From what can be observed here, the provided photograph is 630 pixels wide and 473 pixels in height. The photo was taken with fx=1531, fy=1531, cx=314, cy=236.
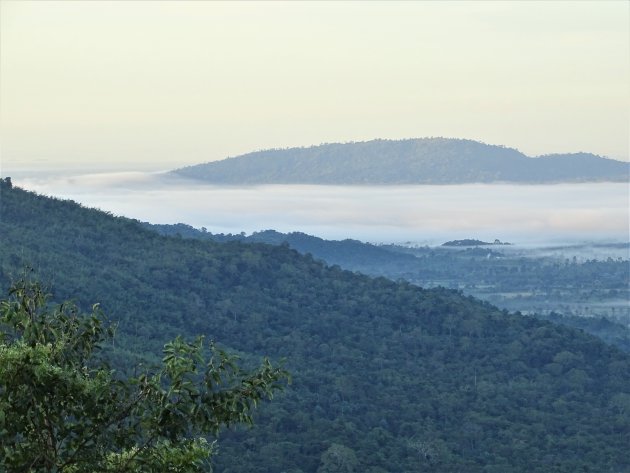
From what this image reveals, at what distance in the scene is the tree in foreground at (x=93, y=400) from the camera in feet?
33.9

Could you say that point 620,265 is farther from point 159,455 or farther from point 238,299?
point 159,455

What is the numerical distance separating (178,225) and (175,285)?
51.0m

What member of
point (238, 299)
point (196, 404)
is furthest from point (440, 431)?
point (196, 404)

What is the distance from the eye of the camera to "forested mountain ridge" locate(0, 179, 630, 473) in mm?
42188

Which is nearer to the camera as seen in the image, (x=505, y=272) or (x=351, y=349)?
(x=351, y=349)

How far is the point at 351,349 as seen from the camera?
187 ft

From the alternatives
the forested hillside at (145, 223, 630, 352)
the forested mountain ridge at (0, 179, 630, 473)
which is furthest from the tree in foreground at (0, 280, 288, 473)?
the forested hillside at (145, 223, 630, 352)

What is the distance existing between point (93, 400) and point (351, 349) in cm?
4661

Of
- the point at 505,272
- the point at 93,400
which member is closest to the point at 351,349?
the point at 93,400

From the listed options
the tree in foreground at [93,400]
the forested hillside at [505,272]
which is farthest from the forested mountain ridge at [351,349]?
the forested hillside at [505,272]

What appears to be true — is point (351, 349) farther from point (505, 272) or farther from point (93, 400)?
point (505, 272)

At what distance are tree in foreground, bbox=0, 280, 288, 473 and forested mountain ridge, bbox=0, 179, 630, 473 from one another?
2482cm

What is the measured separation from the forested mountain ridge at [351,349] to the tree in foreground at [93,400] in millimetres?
24815

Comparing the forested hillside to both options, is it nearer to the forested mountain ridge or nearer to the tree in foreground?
the forested mountain ridge
